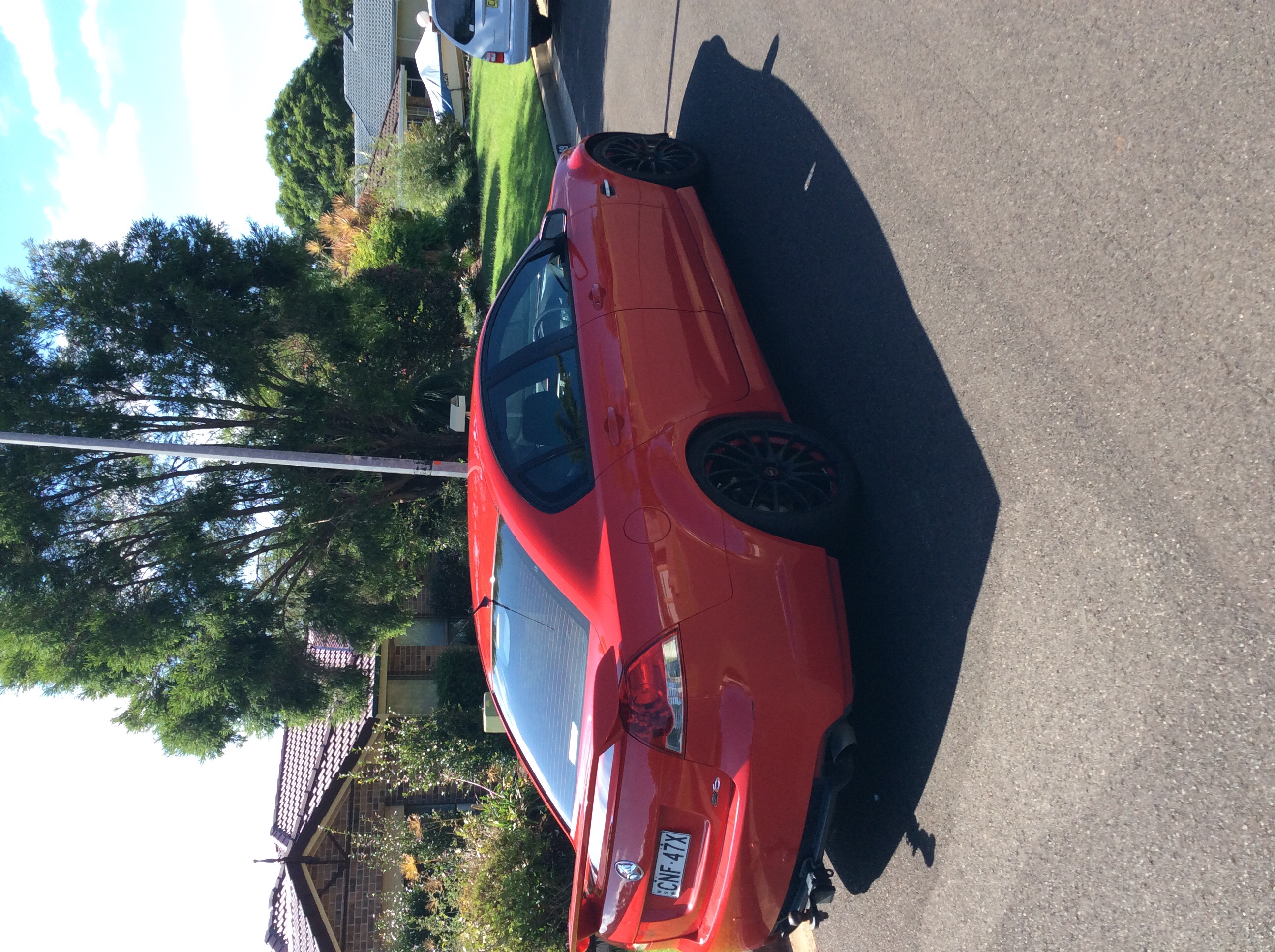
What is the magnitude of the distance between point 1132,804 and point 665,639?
1840 millimetres

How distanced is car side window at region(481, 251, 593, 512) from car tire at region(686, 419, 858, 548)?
63 cm

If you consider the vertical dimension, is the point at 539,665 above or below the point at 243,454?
above

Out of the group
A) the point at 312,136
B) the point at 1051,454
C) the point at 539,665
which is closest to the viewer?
the point at 1051,454

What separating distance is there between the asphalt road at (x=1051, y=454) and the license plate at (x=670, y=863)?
1207 millimetres

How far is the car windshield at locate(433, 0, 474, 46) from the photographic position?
11242mm

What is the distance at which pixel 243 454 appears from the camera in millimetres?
7172

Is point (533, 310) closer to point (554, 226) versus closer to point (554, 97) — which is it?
point (554, 226)

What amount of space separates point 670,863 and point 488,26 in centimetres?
1131

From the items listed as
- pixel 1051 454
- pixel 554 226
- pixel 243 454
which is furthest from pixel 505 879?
pixel 1051 454

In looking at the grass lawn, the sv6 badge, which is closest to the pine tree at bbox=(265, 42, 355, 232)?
the grass lawn

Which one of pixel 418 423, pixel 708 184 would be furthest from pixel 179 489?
pixel 708 184

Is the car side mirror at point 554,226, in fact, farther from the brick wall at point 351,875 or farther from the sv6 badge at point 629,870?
the brick wall at point 351,875

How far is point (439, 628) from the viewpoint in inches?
586

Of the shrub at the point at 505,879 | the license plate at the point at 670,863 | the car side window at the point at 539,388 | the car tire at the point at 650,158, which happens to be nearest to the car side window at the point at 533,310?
the car side window at the point at 539,388
